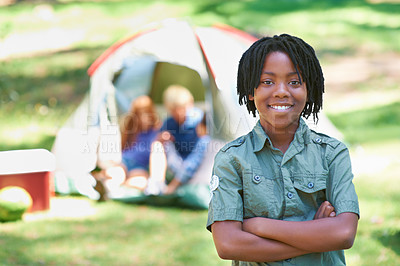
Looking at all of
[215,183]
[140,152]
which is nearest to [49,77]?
[140,152]

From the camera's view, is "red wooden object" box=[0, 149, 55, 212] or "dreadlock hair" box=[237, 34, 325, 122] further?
"red wooden object" box=[0, 149, 55, 212]

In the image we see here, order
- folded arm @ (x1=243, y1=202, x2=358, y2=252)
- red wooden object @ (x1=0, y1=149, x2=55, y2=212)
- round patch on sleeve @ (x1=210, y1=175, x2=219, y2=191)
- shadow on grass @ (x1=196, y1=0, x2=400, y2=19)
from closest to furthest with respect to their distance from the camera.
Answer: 1. folded arm @ (x1=243, y1=202, x2=358, y2=252)
2. round patch on sleeve @ (x1=210, y1=175, x2=219, y2=191)
3. red wooden object @ (x1=0, y1=149, x2=55, y2=212)
4. shadow on grass @ (x1=196, y1=0, x2=400, y2=19)

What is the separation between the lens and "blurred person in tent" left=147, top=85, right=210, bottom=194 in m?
4.64

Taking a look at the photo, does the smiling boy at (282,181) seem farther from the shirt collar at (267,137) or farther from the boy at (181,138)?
the boy at (181,138)

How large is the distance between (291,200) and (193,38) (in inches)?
129

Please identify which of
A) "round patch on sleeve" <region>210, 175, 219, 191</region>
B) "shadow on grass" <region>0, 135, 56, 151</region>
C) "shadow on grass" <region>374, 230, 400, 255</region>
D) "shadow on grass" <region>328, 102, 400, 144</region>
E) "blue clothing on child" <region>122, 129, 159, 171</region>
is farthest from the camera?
"shadow on grass" <region>328, 102, 400, 144</region>

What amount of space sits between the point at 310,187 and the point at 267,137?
0.67 ft

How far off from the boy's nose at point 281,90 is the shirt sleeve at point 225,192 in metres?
0.24

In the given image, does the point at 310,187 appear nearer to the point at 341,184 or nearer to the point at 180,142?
the point at 341,184

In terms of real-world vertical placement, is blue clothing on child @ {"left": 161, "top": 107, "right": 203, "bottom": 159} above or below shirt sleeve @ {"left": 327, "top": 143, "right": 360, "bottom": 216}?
below

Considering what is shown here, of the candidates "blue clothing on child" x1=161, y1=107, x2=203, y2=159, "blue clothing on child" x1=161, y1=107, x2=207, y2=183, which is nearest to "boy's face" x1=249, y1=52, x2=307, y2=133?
"blue clothing on child" x1=161, y1=107, x2=207, y2=183

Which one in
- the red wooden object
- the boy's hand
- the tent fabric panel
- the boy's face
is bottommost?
the red wooden object

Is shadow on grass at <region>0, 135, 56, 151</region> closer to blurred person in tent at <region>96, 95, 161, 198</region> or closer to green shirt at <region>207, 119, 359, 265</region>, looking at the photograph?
blurred person in tent at <region>96, 95, 161, 198</region>

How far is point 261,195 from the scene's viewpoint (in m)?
1.64
